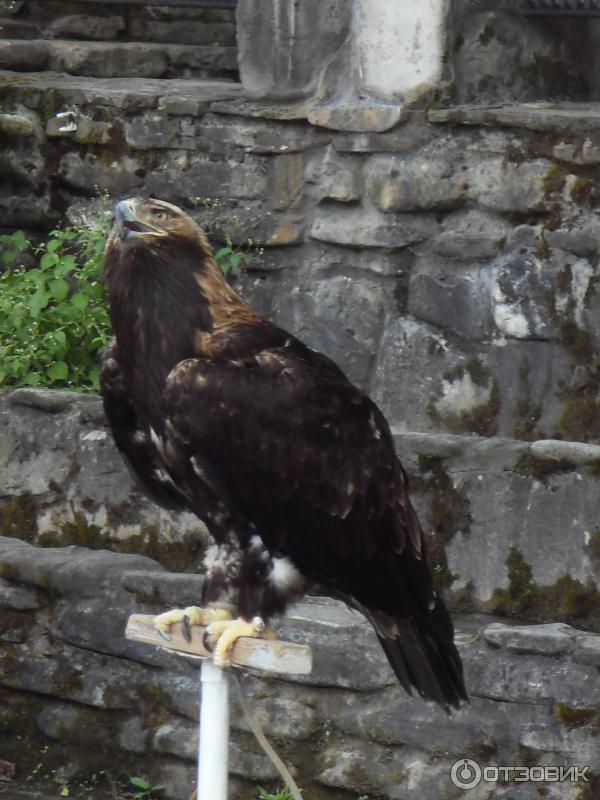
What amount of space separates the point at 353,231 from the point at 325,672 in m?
1.41

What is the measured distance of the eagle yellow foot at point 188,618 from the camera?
3.96 m

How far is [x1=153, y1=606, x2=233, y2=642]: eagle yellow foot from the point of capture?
3.96 metres

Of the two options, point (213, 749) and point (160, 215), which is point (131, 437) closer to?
point (160, 215)

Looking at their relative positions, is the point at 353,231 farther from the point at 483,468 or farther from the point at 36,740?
the point at 36,740

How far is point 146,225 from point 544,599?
154 cm

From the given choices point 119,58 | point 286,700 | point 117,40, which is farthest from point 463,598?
point 117,40

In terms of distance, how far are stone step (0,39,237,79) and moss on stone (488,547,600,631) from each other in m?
2.61

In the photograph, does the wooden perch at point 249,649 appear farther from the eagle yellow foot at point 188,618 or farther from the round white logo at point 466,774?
the round white logo at point 466,774

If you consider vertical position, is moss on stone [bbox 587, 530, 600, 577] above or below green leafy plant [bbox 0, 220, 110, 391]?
below

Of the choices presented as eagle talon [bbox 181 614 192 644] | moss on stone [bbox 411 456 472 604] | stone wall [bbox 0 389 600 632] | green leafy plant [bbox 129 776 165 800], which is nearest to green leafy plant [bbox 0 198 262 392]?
stone wall [bbox 0 389 600 632]

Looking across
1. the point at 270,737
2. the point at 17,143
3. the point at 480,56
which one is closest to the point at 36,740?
the point at 270,737

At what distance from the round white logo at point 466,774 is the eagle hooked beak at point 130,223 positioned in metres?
1.65

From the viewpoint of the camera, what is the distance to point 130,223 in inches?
159

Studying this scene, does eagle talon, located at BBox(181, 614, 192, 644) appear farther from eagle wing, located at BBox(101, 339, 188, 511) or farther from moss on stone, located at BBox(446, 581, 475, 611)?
moss on stone, located at BBox(446, 581, 475, 611)
